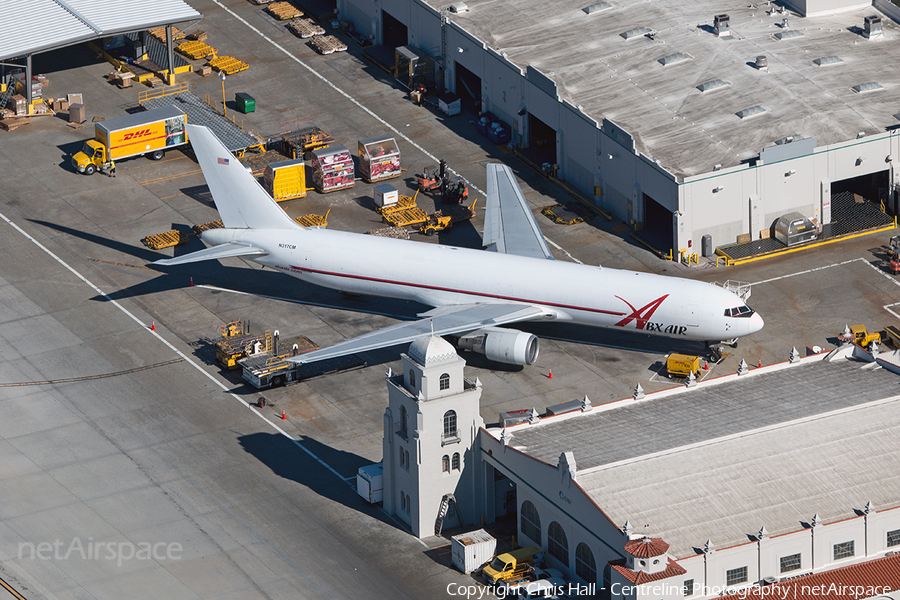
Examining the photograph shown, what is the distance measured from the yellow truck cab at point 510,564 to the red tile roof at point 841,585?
13.5 meters

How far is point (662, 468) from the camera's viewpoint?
88.2 meters

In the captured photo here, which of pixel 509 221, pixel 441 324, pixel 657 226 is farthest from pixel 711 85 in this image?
pixel 441 324

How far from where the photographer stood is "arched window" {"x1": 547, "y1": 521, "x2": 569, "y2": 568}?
9012 centimetres

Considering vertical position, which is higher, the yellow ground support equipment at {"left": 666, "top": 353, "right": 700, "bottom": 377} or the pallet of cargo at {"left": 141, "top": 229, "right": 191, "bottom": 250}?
the pallet of cargo at {"left": 141, "top": 229, "right": 191, "bottom": 250}

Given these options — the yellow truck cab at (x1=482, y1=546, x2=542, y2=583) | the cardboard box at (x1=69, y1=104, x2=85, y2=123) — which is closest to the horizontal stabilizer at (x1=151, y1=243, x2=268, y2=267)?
the cardboard box at (x1=69, y1=104, x2=85, y2=123)

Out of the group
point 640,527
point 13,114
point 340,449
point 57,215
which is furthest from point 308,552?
point 13,114

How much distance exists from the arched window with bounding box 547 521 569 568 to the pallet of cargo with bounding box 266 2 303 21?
Result: 287 feet

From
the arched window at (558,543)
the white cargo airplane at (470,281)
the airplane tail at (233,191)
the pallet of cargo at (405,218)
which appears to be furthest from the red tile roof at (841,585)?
the pallet of cargo at (405,218)

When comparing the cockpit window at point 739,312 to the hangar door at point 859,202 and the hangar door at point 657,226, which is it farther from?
the hangar door at point 859,202

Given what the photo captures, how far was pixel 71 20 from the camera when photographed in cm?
14950

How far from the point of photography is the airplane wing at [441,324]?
107875 mm

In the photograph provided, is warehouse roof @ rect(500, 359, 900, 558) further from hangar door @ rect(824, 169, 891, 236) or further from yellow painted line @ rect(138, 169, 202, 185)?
yellow painted line @ rect(138, 169, 202, 185)

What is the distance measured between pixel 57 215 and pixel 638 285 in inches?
1962

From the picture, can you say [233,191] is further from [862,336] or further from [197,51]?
[862,336]
